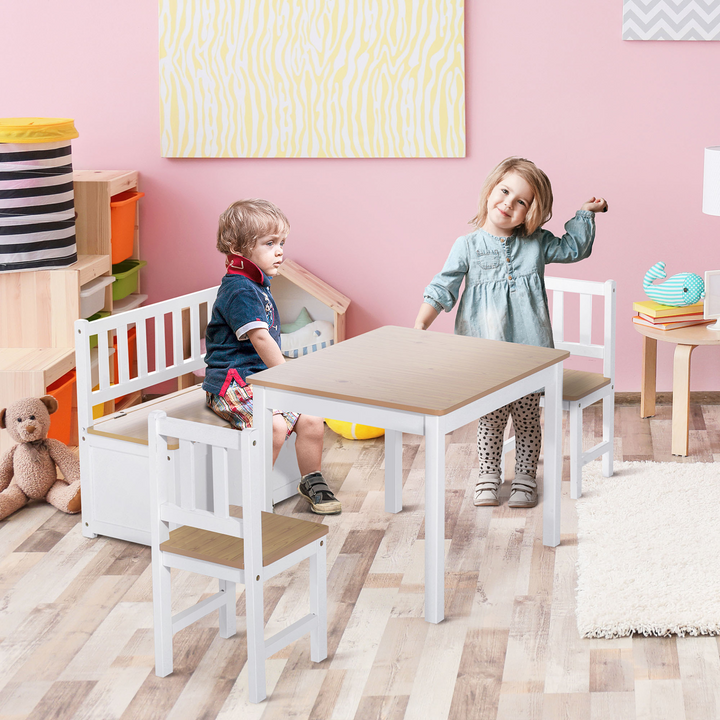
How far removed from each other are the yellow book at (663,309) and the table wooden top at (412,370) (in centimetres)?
98

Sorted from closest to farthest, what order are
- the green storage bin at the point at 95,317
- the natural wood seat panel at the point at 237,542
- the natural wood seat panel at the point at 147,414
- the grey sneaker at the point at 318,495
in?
the natural wood seat panel at the point at 237,542 < the natural wood seat panel at the point at 147,414 < the grey sneaker at the point at 318,495 < the green storage bin at the point at 95,317

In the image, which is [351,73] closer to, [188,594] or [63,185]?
[63,185]

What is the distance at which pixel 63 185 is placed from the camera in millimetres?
3268

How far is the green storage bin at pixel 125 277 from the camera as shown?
375 cm

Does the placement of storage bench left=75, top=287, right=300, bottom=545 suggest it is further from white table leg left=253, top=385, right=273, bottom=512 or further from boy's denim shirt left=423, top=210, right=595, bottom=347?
boy's denim shirt left=423, top=210, right=595, bottom=347

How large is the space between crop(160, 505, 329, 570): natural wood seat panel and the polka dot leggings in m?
1.11

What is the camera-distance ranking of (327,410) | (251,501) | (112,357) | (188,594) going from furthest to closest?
1. (112,357)
2. (188,594)
3. (327,410)
4. (251,501)

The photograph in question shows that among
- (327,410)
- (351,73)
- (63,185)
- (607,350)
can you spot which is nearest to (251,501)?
(327,410)

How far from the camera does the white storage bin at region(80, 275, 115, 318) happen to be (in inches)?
132

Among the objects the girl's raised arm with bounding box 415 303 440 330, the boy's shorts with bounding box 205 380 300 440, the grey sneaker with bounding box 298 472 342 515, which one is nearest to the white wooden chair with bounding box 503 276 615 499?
the girl's raised arm with bounding box 415 303 440 330

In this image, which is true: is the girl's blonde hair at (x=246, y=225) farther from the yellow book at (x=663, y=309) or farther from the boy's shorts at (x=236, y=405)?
the yellow book at (x=663, y=309)

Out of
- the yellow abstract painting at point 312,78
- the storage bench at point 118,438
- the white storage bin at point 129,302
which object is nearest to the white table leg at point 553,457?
the storage bench at point 118,438

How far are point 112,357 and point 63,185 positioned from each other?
669 millimetres

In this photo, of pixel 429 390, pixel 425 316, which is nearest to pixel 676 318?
pixel 425 316
